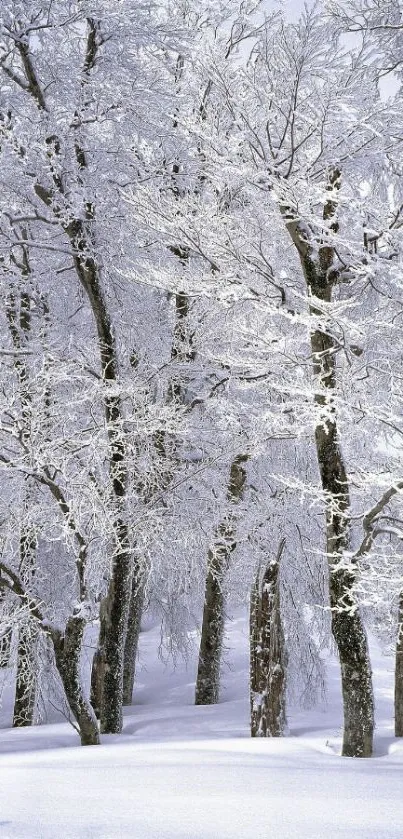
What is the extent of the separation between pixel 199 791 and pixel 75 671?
427cm

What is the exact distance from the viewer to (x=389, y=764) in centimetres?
662

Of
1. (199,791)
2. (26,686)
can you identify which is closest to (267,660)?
(26,686)

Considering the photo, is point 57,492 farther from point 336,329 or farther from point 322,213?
point 322,213

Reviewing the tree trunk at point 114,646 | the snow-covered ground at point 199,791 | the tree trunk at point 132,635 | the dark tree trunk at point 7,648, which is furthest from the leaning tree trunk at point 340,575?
the tree trunk at point 132,635

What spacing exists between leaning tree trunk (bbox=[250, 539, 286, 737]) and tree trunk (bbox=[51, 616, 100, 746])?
260 centimetres

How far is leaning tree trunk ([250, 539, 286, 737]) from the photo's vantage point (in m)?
10.6

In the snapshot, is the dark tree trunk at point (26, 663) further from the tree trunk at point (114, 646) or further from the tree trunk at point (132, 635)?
A: the tree trunk at point (132, 635)

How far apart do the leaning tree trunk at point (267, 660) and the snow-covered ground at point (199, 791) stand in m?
1.30

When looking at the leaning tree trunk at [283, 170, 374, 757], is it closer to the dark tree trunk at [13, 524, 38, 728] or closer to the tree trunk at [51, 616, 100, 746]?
the tree trunk at [51, 616, 100, 746]

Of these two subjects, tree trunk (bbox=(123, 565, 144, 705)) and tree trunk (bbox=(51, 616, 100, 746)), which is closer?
tree trunk (bbox=(51, 616, 100, 746))

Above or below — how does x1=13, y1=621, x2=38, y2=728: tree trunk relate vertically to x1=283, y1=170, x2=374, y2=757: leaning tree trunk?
below

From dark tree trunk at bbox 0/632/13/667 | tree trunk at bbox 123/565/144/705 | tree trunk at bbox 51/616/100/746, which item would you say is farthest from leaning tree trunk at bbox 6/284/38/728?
tree trunk at bbox 123/565/144/705

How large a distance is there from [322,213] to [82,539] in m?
4.41

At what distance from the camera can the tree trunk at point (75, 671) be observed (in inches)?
336
